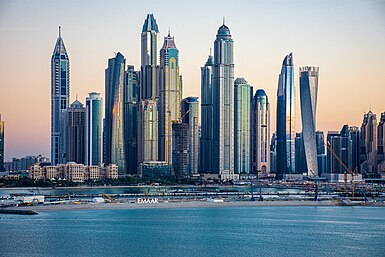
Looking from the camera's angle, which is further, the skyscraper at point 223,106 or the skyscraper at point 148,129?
the skyscraper at point 223,106

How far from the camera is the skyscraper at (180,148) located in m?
69.8

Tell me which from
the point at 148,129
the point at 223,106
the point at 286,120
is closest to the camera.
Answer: the point at 148,129

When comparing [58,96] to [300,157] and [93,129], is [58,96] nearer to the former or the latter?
[93,129]

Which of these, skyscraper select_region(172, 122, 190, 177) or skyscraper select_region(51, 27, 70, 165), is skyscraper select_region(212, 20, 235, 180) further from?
skyscraper select_region(51, 27, 70, 165)

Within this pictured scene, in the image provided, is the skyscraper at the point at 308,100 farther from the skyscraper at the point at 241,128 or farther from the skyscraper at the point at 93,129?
the skyscraper at the point at 93,129

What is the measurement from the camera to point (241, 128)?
73688mm

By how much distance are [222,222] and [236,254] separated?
27.4ft

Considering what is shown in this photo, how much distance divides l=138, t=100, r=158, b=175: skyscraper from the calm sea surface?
3320cm

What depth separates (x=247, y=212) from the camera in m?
34.8

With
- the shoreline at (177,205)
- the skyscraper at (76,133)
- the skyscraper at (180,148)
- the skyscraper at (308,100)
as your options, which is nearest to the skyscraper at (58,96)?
the skyscraper at (76,133)

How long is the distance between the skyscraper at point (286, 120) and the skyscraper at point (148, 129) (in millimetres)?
12321

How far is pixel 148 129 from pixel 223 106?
21.4 feet

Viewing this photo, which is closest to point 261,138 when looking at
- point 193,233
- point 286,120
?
point 286,120

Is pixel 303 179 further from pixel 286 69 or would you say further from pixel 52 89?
pixel 52 89
